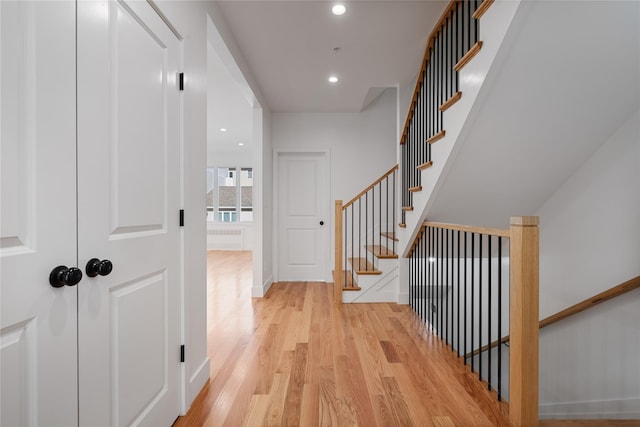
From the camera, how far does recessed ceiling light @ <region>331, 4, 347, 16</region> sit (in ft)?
7.22

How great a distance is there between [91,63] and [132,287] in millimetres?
825

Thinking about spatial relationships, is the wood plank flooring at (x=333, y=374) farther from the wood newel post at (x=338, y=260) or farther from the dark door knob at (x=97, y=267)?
the dark door knob at (x=97, y=267)

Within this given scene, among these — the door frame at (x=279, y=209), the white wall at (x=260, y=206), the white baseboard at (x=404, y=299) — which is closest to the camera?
the white baseboard at (x=404, y=299)

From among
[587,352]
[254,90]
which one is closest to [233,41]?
[254,90]

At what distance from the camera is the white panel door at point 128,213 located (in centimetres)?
99

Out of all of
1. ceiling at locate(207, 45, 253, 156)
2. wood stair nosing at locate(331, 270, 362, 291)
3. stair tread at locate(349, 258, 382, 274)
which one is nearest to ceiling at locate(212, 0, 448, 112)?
ceiling at locate(207, 45, 253, 156)

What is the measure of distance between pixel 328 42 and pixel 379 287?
2.62 m

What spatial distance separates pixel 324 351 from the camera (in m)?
2.28

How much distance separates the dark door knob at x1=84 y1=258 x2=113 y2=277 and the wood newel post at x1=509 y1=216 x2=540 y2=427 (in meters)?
1.71

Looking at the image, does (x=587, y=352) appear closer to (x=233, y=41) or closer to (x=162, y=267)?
(x=162, y=267)

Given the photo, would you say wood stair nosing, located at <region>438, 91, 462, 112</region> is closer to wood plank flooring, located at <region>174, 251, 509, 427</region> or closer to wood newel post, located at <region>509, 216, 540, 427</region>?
wood newel post, located at <region>509, 216, 540, 427</region>

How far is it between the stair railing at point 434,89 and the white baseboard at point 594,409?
2.10m

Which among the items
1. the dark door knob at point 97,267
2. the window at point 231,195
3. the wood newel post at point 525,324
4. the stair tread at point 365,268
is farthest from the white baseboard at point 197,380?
the window at point 231,195

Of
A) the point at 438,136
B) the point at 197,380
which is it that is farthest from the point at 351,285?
the point at 197,380
